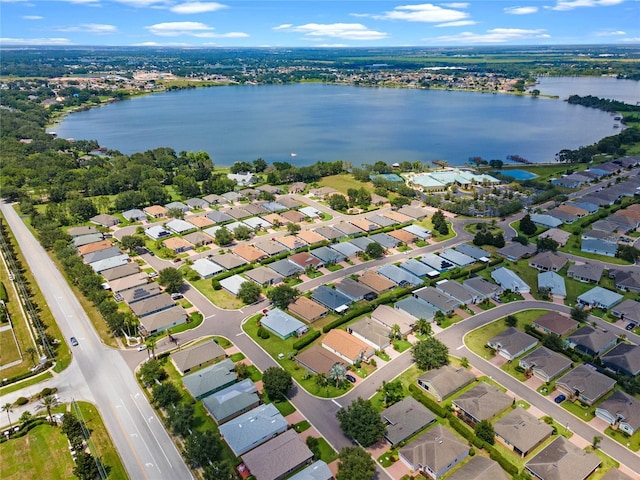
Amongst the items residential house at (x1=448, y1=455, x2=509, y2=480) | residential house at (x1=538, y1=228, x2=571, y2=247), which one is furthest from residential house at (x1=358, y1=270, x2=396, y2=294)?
residential house at (x1=538, y1=228, x2=571, y2=247)

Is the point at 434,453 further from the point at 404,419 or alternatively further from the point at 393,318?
the point at 393,318

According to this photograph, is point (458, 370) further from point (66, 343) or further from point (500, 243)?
point (66, 343)

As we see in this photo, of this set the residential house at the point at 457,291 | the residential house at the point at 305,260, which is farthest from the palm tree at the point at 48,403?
the residential house at the point at 457,291

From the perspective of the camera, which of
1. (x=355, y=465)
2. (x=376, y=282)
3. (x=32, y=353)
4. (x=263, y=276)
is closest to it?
(x=355, y=465)


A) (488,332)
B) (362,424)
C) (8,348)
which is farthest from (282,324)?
(8,348)

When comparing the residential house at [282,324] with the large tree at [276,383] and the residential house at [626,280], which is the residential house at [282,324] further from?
the residential house at [626,280]
